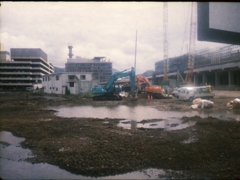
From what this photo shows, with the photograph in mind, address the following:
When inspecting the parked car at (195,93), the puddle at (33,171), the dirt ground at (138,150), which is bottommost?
the puddle at (33,171)

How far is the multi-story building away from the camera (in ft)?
423

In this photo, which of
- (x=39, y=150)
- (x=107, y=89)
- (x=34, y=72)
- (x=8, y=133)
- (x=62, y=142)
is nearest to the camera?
(x=39, y=150)

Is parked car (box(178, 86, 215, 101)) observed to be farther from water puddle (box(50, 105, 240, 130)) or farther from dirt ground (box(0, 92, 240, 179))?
dirt ground (box(0, 92, 240, 179))

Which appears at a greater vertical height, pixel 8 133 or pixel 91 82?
pixel 91 82

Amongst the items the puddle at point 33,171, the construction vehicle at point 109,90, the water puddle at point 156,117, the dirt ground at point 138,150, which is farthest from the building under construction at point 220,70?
the puddle at point 33,171

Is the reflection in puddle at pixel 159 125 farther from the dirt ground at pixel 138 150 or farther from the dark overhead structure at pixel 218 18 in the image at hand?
the dark overhead structure at pixel 218 18

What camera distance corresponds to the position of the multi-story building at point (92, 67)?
12888 centimetres

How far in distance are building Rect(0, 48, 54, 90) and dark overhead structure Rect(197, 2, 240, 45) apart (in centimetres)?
8297

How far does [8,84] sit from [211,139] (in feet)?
310

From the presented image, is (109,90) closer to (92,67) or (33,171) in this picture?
(33,171)

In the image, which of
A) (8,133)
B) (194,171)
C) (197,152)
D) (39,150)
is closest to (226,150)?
(197,152)

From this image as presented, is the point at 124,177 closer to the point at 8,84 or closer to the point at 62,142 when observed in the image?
the point at 62,142

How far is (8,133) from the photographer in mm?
9414

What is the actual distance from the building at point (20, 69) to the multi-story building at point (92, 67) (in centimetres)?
2932
